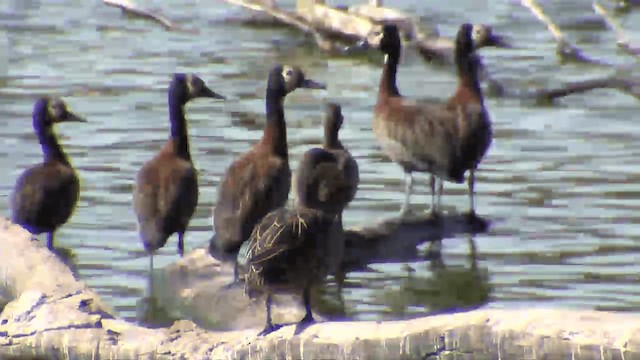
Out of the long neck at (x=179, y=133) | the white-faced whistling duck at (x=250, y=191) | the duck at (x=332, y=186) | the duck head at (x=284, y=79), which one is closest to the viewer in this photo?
the white-faced whistling duck at (x=250, y=191)

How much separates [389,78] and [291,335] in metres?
6.45

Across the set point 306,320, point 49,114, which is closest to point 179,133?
point 49,114

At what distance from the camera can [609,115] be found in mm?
16781

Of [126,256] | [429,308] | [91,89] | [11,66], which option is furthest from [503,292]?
[11,66]

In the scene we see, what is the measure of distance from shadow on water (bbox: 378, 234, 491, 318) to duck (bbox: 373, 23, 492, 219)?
442 mm

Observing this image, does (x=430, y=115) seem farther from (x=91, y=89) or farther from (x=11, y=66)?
(x=11, y=66)

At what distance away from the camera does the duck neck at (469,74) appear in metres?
A: 13.2

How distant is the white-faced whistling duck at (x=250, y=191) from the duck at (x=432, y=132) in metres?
1.21

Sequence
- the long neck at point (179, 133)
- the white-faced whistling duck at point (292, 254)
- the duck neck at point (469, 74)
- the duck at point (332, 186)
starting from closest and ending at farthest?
the white-faced whistling duck at point (292, 254) < the duck at point (332, 186) < the long neck at point (179, 133) < the duck neck at point (469, 74)

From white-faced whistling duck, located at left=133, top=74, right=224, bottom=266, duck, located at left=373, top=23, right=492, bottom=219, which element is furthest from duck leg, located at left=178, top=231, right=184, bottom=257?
duck, located at left=373, top=23, right=492, bottom=219

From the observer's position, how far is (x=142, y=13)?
914 inches

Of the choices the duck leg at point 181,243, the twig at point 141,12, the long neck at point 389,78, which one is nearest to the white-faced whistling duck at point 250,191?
the duck leg at point 181,243

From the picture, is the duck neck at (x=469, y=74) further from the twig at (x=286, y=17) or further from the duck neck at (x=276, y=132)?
the twig at (x=286, y=17)

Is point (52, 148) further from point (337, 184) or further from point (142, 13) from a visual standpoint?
point (142, 13)
